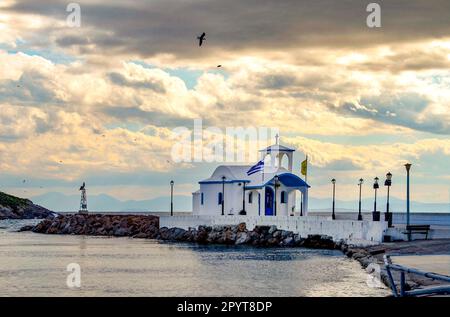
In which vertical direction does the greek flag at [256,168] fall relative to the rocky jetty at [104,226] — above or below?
above

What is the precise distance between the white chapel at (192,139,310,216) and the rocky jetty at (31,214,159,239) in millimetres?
11039

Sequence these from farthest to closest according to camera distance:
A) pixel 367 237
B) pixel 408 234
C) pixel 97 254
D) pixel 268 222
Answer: pixel 268 222
pixel 97 254
pixel 367 237
pixel 408 234

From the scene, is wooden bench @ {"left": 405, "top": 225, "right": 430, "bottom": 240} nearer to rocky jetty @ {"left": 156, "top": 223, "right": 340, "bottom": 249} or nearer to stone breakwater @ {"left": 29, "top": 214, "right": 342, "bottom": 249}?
stone breakwater @ {"left": 29, "top": 214, "right": 342, "bottom": 249}

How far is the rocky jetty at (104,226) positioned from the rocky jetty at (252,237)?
13.1 m

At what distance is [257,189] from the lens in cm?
7369

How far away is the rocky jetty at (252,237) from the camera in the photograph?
200 feet

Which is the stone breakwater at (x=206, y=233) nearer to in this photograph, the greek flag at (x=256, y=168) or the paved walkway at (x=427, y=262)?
the paved walkway at (x=427, y=262)

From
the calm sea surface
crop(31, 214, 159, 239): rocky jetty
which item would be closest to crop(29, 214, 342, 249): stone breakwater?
crop(31, 214, 159, 239): rocky jetty

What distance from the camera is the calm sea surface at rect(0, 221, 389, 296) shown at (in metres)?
34.8

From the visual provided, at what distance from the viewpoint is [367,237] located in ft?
178

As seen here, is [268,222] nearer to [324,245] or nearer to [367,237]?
[324,245]

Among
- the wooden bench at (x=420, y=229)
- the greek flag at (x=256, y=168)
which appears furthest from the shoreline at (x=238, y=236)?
the greek flag at (x=256, y=168)
